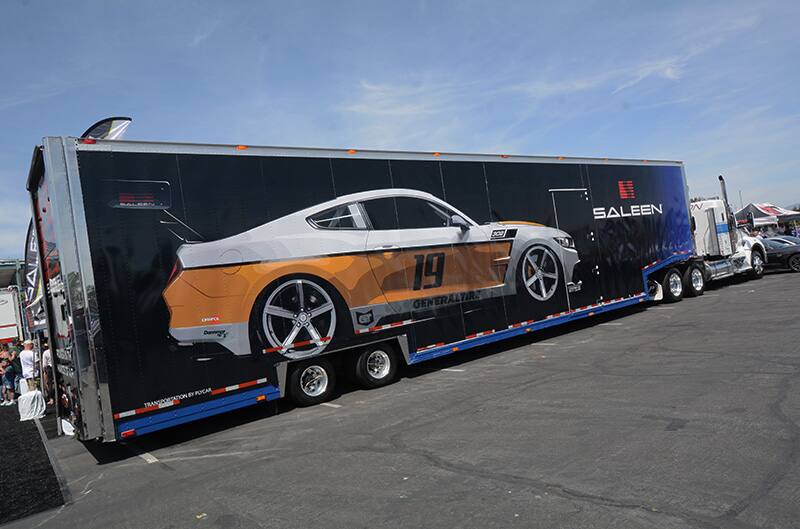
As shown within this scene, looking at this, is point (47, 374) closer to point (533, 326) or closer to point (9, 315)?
point (533, 326)

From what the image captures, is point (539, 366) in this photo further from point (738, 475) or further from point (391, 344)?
point (738, 475)

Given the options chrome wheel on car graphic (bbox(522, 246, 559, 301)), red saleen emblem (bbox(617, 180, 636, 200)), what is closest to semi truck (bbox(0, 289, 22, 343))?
chrome wheel on car graphic (bbox(522, 246, 559, 301))

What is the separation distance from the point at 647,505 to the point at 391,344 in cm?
593

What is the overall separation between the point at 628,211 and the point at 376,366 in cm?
831

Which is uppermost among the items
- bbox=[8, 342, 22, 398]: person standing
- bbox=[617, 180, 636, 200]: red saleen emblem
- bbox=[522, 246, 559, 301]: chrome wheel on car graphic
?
bbox=[617, 180, 636, 200]: red saleen emblem

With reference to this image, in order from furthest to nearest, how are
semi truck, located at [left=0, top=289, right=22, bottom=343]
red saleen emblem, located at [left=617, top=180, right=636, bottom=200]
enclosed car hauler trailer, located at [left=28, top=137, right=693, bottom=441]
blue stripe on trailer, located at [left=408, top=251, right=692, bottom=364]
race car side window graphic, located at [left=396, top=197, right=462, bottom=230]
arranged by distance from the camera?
semi truck, located at [left=0, top=289, right=22, bottom=343] → red saleen emblem, located at [left=617, top=180, right=636, bottom=200] → blue stripe on trailer, located at [left=408, top=251, right=692, bottom=364] → race car side window graphic, located at [left=396, top=197, right=462, bottom=230] → enclosed car hauler trailer, located at [left=28, top=137, right=693, bottom=441]

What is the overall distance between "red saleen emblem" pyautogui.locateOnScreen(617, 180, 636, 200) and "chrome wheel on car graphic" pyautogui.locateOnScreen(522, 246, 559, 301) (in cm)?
357

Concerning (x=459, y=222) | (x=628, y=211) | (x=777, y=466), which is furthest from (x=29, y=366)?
(x=628, y=211)

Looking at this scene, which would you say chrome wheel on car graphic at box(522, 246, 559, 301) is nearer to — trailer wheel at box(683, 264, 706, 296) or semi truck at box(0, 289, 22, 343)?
trailer wheel at box(683, 264, 706, 296)

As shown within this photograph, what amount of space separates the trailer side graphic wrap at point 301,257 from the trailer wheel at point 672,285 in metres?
4.28

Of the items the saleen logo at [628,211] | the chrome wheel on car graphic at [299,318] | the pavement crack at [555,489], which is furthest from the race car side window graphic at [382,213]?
the saleen logo at [628,211]

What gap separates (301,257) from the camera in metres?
8.40

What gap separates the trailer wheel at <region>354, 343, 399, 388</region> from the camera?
362 inches

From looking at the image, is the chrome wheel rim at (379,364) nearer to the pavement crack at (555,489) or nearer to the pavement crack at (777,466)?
the pavement crack at (555,489)
